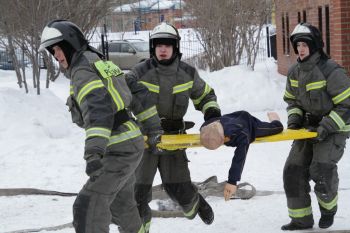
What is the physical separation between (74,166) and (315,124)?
4181mm

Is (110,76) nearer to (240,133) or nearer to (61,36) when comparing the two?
(61,36)

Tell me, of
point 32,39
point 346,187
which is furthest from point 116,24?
point 346,187

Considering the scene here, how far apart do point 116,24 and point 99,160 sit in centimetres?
4684

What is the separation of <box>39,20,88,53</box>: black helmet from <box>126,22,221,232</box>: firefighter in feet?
2.85

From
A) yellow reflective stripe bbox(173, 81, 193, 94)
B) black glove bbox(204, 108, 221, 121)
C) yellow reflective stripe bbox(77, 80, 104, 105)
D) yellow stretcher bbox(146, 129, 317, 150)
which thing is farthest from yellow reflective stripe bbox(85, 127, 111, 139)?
black glove bbox(204, 108, 221, 121)

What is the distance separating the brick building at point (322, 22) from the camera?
34.2 feet

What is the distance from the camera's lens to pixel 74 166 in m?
8.73

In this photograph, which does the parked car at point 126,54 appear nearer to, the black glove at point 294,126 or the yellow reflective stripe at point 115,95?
the black glove at point 294,126

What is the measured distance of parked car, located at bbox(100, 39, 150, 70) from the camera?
27.2 meters

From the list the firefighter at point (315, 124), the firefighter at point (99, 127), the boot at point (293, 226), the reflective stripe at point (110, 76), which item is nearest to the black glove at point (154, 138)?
the firefighter at point (99, 127)

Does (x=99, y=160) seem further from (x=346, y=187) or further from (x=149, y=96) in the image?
(x=346, y=187)

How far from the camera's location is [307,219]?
5562 millimetres

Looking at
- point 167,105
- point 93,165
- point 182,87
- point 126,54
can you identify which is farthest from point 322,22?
point 126,54

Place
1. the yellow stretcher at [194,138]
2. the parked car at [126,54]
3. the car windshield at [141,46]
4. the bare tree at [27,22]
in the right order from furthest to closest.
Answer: the car windshield at [141,46] < the parked car at [126,54] < the bare tree at [27,22] < the yellow stretcher at [194,138]
